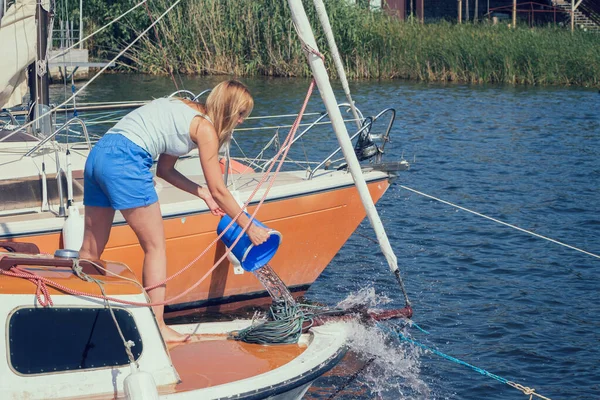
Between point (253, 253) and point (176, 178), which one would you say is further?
point (253, 253)

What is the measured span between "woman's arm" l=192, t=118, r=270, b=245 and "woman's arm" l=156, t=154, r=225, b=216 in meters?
0.38

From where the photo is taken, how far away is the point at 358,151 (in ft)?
28.2

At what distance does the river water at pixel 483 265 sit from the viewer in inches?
301

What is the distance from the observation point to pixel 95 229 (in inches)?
230

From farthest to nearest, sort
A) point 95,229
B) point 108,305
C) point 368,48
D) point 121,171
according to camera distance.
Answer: point 368,48 → point 95,229 → point 121,171 → point 108,305

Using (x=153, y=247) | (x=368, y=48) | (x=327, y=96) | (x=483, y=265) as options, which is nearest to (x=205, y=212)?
(x=327, y=96)

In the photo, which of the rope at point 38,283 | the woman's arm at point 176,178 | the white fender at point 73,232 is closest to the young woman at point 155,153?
the woman's arm at point 176,178

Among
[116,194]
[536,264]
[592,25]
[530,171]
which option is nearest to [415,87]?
[530,171]

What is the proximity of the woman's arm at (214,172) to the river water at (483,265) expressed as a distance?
1.60 m

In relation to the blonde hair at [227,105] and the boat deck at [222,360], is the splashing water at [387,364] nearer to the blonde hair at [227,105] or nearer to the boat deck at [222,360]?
the boat deck at [222,360]

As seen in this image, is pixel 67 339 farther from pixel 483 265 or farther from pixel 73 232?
pixel 483 265

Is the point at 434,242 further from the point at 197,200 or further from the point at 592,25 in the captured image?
the point at 592,25

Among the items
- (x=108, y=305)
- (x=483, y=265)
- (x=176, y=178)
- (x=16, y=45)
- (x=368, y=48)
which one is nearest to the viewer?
(x=108, y=305)

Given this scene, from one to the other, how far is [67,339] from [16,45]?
470 cm
